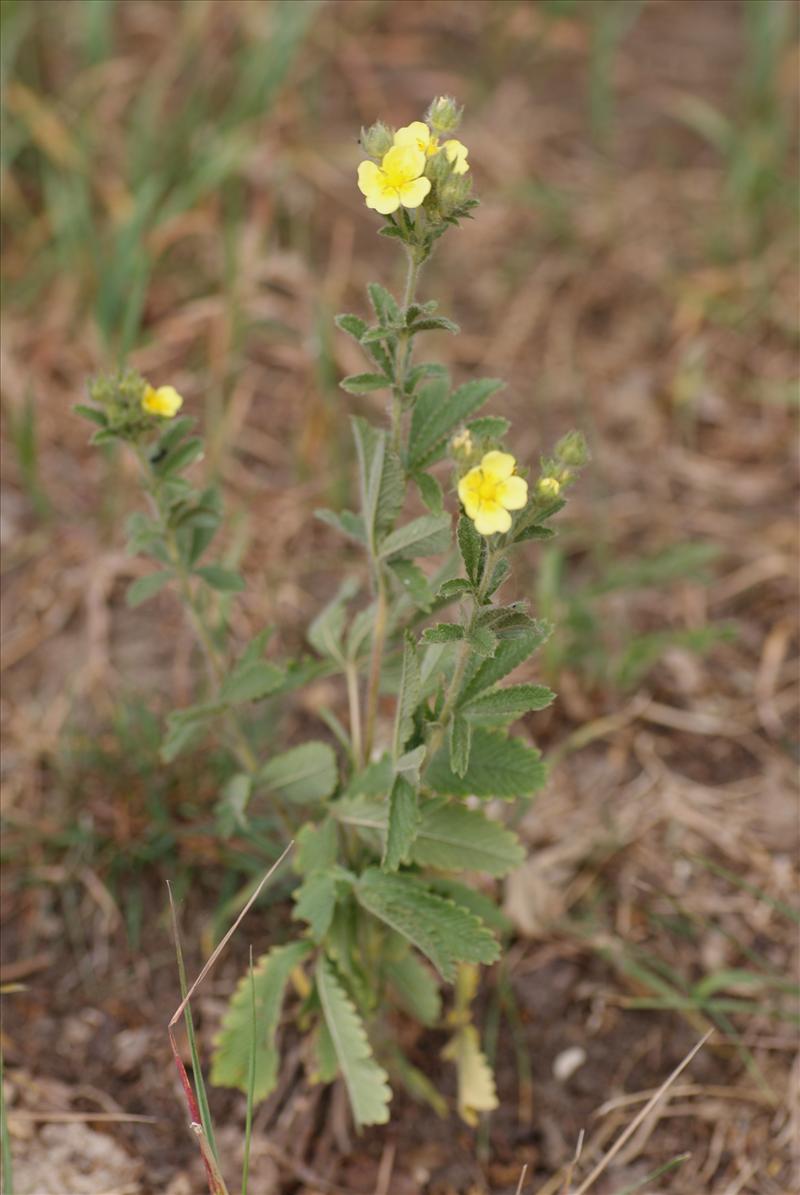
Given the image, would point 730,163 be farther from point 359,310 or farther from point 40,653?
point 40,653

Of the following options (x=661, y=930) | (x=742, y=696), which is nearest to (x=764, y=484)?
(x=742, y=696)

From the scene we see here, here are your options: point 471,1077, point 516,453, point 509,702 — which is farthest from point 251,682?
point 516,453

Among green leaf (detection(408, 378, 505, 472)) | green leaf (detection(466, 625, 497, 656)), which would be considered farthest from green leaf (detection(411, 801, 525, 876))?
green leaf (detection(408, 378, 505, 472))

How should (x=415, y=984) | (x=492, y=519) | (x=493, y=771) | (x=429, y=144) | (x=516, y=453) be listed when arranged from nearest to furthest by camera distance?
(x=492, y=519) → (x=429, y=144) → (x=493, y=771) → (x=415, y=984) → (x=516, y=453)

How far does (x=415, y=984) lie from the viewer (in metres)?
2.09

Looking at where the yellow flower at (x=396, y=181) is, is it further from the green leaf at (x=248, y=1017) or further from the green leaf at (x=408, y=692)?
the green leaf at (x=248, y=1017)

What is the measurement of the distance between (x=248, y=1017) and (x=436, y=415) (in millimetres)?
978

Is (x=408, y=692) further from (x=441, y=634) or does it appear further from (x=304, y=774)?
(x=304, y=774)

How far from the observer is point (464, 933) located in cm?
180

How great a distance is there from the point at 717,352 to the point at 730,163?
0.75 m

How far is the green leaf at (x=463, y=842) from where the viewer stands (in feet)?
6.29

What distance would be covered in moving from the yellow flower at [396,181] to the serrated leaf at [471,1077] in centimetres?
140

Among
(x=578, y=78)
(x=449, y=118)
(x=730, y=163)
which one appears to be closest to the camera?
(x=449, y=118)

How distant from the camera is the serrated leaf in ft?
6.98
